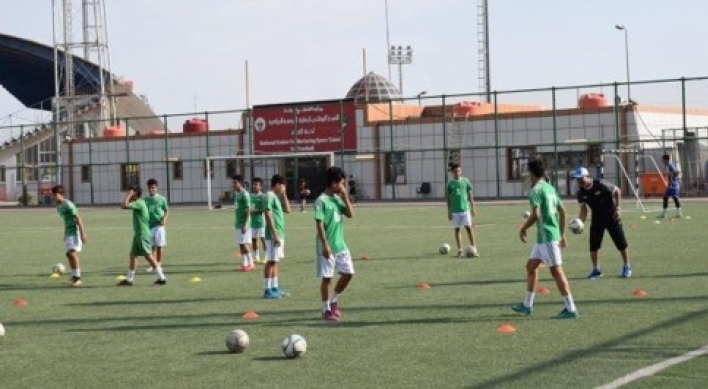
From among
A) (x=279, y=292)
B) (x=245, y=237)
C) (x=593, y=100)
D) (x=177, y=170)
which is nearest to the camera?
(x=279, y=292)

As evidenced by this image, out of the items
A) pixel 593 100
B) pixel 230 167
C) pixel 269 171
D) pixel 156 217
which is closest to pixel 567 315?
pixel 156 217

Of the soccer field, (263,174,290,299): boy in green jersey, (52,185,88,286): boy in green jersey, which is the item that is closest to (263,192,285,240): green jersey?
(263,174,290,299): boy in green jersey

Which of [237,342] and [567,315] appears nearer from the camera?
[237,342]

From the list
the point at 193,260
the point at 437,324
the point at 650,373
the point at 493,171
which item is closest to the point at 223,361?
the point at 437,324

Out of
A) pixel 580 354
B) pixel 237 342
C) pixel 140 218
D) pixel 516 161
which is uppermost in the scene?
pixel 516 161

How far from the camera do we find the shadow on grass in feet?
29.6

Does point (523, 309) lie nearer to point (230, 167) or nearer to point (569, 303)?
point (569, 303)

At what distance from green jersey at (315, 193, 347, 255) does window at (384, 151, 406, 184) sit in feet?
163

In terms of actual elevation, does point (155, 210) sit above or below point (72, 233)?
above

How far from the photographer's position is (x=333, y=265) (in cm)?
1304

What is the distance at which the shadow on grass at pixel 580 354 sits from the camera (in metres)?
9.01

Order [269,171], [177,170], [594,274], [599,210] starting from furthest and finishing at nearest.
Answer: [177,170]
[269,171]
[599,210]
[594,274]

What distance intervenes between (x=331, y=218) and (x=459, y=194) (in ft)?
31.3

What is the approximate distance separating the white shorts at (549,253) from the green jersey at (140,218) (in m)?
7.94
